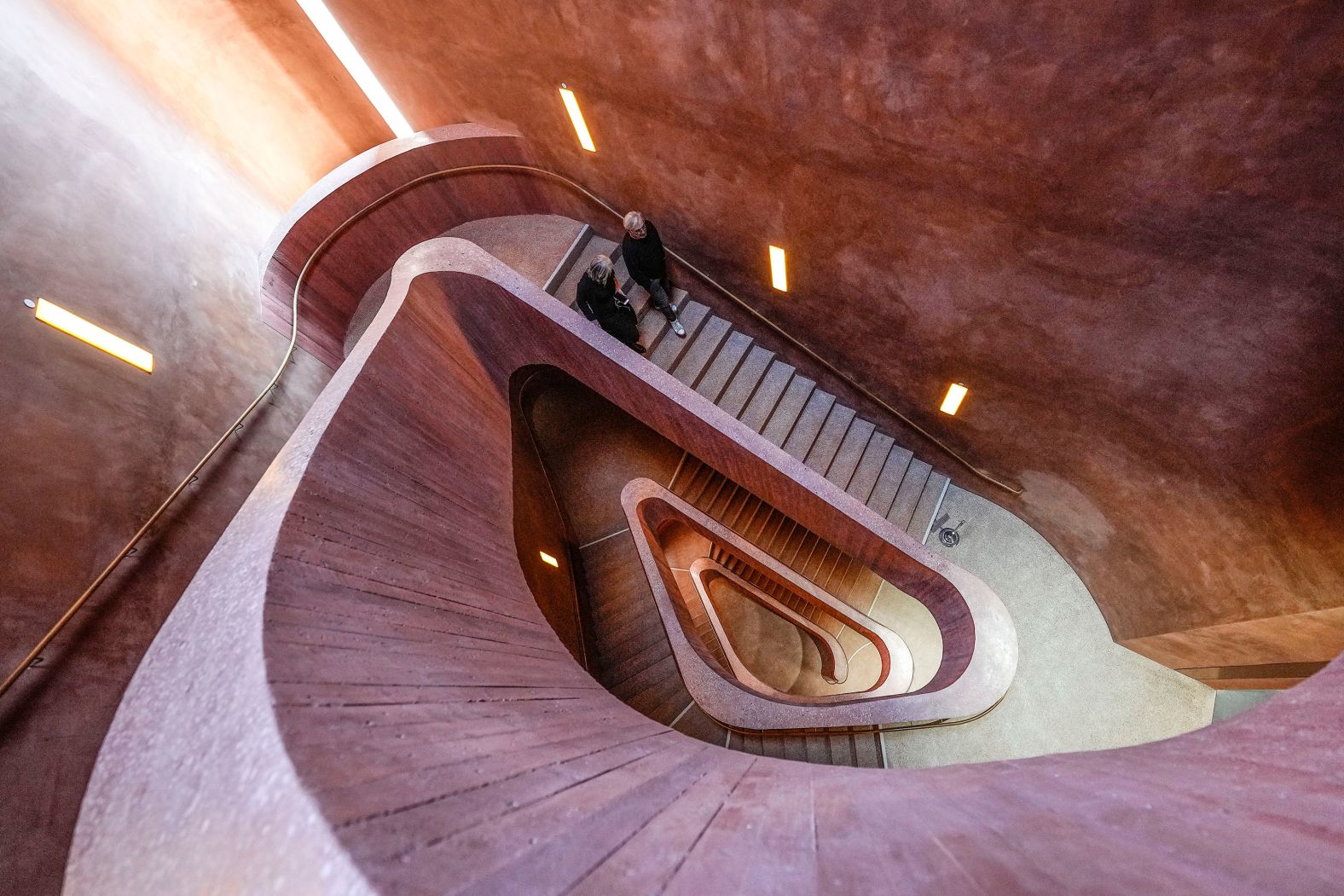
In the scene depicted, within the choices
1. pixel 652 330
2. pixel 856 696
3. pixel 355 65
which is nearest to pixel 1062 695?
pixel 856 696

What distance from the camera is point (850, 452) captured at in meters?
6.04

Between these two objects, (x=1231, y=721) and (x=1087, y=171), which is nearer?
(x=1231, y=721)

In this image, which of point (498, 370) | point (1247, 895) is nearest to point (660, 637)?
point (498, 370)

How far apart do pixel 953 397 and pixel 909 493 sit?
4.24ft

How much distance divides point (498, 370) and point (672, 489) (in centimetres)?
293

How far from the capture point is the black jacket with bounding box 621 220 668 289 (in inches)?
205

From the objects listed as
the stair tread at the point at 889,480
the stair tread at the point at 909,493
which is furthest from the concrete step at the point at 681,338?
the stair tread at the point at 909,493

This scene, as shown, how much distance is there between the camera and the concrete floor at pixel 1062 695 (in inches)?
204

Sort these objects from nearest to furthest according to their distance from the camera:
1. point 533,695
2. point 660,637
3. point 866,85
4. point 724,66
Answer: point 533,695
point 866,85
point 724,66
point 660,637

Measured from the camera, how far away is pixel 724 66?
3904mm

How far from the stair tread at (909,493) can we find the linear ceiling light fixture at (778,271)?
2.42 metres

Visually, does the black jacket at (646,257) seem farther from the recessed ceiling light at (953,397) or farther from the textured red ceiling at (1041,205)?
the recessed ceiling light at (953,397)

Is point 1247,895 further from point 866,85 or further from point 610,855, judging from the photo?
point 866,85

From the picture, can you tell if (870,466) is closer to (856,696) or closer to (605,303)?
(856,696)
